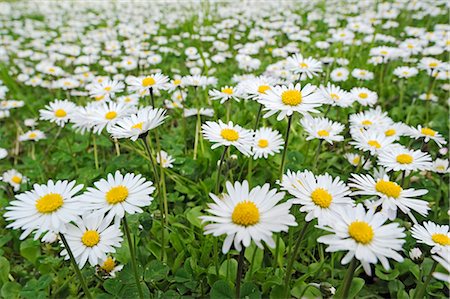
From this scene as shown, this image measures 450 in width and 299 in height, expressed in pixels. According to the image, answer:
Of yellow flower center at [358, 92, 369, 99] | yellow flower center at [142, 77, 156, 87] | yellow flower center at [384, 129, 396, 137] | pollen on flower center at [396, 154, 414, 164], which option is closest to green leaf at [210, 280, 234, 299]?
pollen on flower center at [396, 154, 414, 164]

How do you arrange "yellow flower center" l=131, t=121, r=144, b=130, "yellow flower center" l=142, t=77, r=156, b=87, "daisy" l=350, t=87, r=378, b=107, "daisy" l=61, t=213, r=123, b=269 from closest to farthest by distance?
"daisy" l=61, t=213, r=123, b=269 < "yellow flower center" l=131, t=121, r=144, b=130 < "yellow flower center" l=142, t=77, r=156, b=87 < "daisy" l=350, t=87, r=378, b=107

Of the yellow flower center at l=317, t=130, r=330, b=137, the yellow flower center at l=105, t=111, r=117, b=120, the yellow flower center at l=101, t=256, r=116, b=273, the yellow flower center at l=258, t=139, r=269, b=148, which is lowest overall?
the yellow flower center at l=101, t=256, r=116, b=273

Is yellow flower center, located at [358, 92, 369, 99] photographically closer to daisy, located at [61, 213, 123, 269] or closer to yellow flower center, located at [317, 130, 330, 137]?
yellow flower center, located at [317, 130, 330, 137]

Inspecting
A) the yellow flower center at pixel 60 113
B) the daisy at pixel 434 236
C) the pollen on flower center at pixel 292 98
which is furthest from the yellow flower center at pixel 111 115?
the daisy at pixel 434 236

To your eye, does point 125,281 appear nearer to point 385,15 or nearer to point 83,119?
point 83,119

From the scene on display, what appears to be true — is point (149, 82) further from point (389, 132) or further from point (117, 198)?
point (389, 132)
